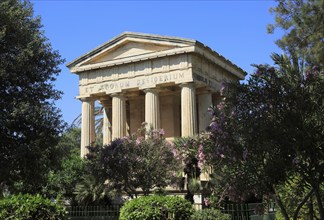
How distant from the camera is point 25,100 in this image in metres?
16.3

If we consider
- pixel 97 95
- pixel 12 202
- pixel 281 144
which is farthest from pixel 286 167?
pixel 97 95

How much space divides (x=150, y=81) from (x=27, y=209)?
21734 mm

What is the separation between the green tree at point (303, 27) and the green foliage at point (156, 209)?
7.00 m

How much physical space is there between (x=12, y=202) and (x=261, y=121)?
7355mm

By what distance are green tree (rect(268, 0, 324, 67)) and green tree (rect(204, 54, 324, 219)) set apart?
818cm

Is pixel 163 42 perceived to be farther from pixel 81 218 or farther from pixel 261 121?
pixel 261 121

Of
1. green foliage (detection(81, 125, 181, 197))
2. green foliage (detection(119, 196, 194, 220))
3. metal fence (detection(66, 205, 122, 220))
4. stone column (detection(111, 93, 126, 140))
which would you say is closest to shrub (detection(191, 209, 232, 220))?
green foliage (detection(119, 196, 194, 220))

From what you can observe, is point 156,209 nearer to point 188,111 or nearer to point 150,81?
point 188,111

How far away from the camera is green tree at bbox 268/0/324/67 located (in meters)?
16.8

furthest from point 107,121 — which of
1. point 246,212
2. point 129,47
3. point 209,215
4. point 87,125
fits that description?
point 209,215

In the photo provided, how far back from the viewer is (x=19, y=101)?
16125mm

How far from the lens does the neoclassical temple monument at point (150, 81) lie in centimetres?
3147

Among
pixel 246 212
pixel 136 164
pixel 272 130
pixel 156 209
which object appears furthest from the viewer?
pixel 136 164

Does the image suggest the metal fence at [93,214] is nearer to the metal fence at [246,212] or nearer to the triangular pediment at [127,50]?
the metal fence at [246,212]
